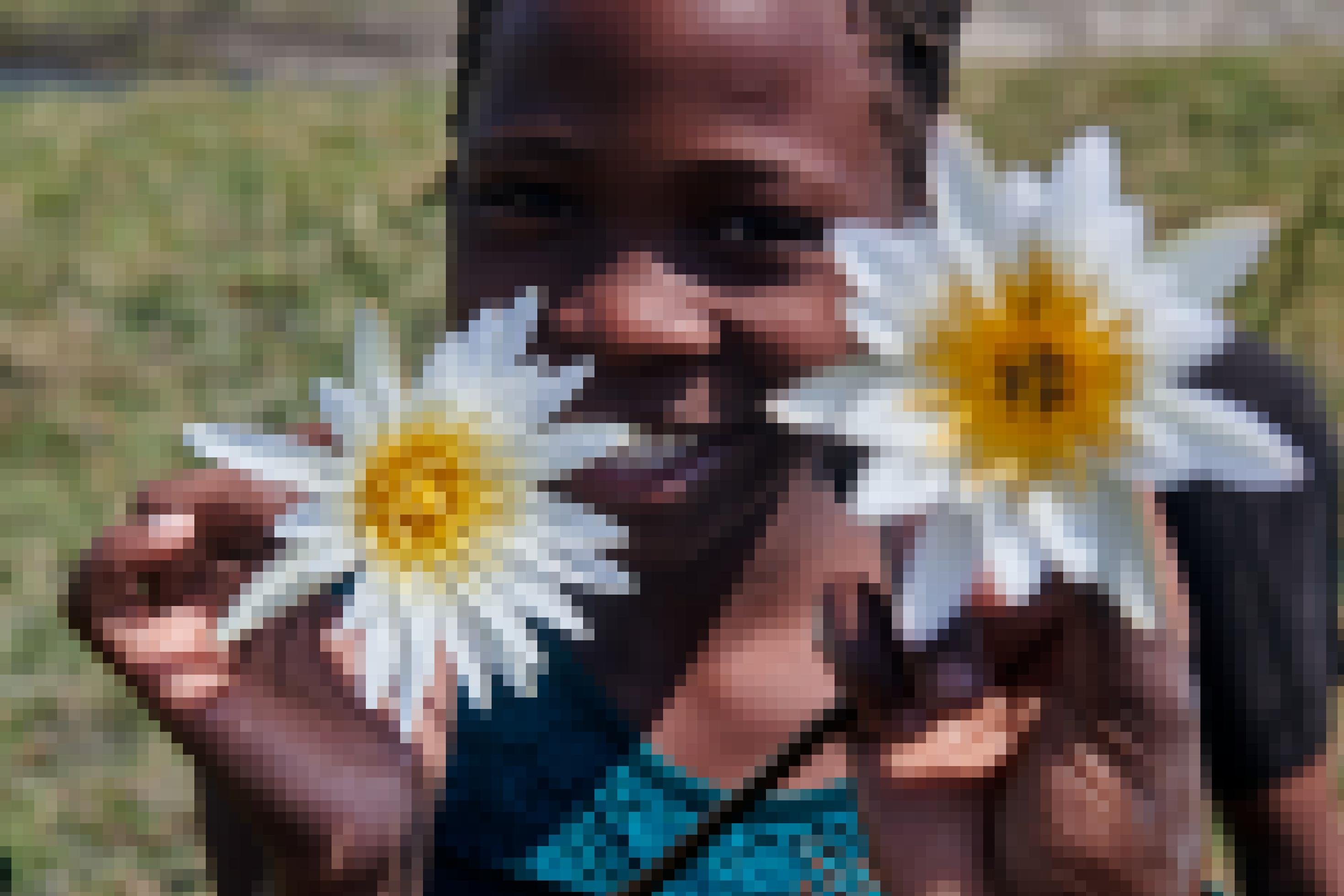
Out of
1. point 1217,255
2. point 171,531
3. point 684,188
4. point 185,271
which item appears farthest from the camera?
point 185,271

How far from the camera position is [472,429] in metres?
0.48

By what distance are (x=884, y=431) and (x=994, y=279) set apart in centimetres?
5

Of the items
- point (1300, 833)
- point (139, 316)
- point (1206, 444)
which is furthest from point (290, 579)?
point (139, 316)

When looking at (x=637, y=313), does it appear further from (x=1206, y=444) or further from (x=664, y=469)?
(x=1206, y=444)

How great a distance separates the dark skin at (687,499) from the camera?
1.80ft

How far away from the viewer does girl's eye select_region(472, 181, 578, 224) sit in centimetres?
77

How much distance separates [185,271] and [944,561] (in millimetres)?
2926

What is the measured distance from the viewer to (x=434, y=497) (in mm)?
483

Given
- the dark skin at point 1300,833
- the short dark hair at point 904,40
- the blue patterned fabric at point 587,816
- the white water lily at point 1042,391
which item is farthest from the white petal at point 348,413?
the dark skin at point 1300,833

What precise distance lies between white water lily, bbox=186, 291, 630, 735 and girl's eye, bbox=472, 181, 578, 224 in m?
0.29

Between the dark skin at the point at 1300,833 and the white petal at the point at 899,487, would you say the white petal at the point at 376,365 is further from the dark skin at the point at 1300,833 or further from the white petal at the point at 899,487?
the dark skin at the point at 1300,833

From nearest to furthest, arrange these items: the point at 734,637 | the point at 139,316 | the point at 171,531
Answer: the point at 171,531
the point at 734,637
the point at 139,316

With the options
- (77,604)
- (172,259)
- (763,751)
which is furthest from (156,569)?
(172,259)

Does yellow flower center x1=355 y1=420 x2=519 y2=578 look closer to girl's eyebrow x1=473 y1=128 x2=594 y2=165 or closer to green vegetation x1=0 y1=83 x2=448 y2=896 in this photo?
girl's eyebrow x1=473 y1=128 x2=594 y2=165
